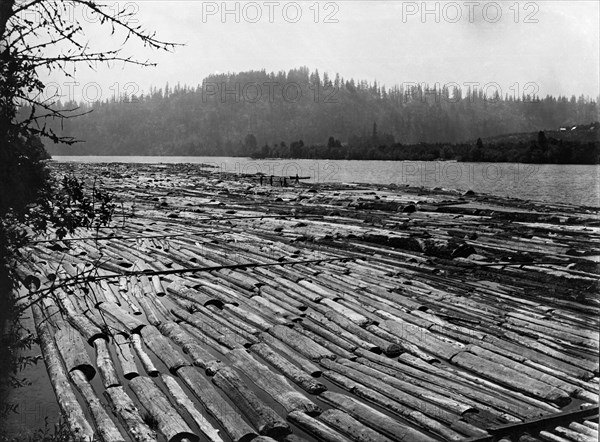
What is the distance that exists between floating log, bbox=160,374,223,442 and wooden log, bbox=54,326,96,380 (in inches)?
37.3

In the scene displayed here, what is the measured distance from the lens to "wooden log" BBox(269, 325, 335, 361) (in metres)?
7.10

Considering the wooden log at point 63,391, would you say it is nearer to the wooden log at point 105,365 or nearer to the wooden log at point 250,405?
the wooden log at point 105,365

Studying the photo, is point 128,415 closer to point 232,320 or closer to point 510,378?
point 232,320

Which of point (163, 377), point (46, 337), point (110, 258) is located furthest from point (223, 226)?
point (163, 377)

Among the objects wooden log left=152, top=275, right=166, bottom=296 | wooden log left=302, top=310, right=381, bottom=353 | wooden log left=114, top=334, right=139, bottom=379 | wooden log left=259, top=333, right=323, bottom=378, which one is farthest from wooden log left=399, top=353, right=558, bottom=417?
wooden log left=152, top=275, right=166, bottom=296

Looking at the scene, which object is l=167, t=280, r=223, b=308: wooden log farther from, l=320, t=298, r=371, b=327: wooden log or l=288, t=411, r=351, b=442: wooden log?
l=288, t=411, r=351, b=442: wooden log

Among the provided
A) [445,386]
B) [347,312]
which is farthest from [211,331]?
[445,386]

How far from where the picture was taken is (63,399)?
5730 mm

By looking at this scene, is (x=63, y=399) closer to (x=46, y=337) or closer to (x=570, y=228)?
(x=46, y=337)

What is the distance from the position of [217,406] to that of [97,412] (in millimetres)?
1133

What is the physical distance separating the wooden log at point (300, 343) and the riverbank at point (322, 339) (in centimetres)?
4

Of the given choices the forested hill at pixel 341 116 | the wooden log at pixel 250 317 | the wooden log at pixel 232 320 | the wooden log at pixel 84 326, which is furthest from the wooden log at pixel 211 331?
the forested hill at pixel 341 116

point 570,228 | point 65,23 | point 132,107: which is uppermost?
point 132,107

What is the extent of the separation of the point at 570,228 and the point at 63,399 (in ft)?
60.4
